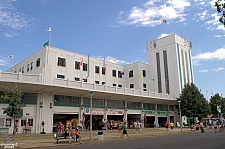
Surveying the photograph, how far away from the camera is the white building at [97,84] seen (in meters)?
28.2

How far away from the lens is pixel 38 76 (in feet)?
91.6

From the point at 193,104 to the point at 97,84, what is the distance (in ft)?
79.2

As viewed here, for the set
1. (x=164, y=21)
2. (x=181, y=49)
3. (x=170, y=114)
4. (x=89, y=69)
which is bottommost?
(x=170, y=114)

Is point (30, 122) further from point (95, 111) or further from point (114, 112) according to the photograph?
point (114, 112)

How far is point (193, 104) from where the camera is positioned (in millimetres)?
46375

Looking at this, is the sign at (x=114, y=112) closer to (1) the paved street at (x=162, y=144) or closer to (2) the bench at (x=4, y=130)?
(2) the bench at (x=4, y=130)

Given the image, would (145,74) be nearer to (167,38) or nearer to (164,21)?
(167,38)

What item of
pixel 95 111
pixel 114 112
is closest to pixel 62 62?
pixel 95 111

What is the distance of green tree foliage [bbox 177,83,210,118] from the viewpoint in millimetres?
46000

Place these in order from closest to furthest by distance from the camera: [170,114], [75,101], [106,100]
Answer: [75,101] → [106,100] → [170,114]

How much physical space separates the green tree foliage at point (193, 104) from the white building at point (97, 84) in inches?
118

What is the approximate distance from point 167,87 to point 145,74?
21.0ft

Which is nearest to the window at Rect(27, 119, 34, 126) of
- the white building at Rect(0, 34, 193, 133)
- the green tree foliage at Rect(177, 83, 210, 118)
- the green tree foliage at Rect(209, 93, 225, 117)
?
the white building at Rect(0, 34, 193, 133)

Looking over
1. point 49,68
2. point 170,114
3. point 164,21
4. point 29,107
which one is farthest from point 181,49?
point 29,107
